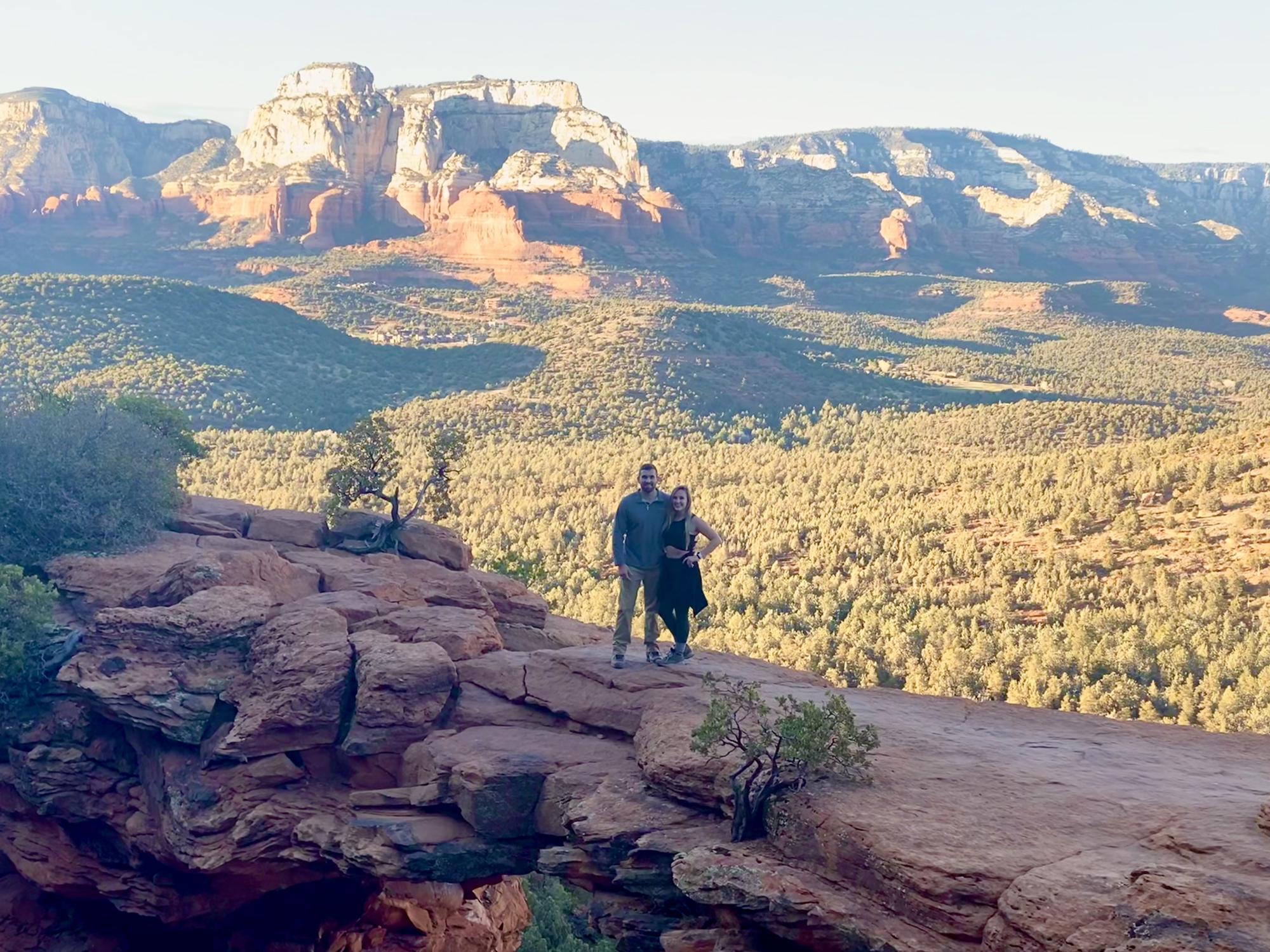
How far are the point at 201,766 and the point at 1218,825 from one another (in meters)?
11.3

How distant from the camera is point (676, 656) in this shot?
14.8m

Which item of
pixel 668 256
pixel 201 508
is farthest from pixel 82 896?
pixel 668 256

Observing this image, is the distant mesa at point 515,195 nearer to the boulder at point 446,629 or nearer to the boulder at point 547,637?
the boulder at point 547,637

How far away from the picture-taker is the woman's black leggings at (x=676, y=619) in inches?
561

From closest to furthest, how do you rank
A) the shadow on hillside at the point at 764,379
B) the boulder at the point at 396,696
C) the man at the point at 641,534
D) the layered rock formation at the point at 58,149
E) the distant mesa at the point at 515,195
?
1. the man at the point at 641,534
2. the boulder at the point at 396,696
3. the shadow on hillside at the point at 764,379
4. the distant mesa at the point at 515,195
5. the layered rock formation at the point at 58,149

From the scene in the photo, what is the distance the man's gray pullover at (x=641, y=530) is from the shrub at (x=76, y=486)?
9573mm

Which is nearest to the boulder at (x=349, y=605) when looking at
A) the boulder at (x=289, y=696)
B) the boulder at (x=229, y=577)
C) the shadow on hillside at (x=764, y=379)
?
the boulder at (x=229, y=577)

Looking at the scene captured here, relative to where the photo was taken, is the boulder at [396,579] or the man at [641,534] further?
the boulder at [396,579]

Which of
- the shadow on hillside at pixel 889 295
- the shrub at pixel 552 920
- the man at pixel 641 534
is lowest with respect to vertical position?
the shrub at pixel 552 920

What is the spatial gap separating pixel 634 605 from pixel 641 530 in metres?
1.06

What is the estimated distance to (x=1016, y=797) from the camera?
10.5m

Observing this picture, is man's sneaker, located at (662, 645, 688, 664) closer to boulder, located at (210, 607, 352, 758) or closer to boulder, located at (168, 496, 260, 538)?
boulder, located at (210, 607, 352, 758)

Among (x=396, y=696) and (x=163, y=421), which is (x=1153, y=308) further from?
(x=396, y=696)

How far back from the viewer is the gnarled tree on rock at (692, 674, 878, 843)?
10836 millimetres
